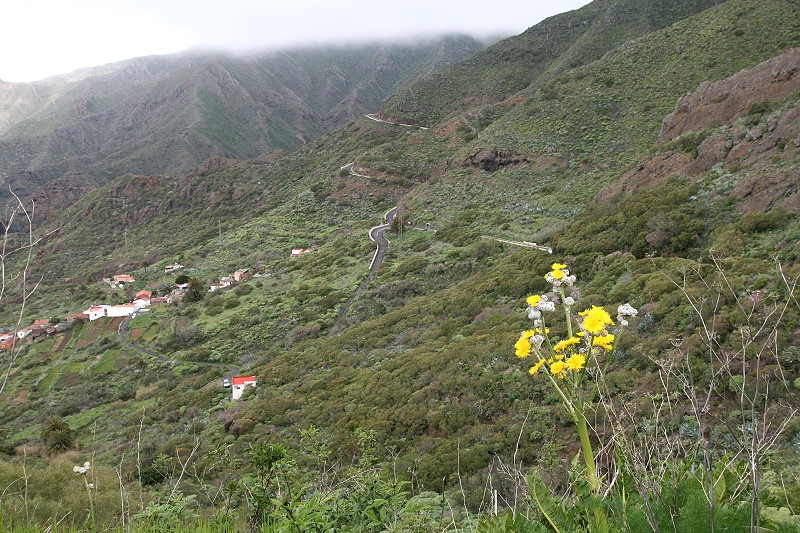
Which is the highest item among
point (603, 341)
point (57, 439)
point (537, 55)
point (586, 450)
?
point (537, 55)

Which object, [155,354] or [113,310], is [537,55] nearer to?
[155,354]

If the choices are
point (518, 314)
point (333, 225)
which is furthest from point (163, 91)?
point (518, 314)

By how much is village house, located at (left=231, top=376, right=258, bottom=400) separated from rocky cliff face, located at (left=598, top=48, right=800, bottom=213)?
20.7m

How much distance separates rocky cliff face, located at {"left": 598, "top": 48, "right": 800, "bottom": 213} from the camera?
14.6m

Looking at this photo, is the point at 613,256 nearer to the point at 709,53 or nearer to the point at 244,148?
the point at 709,53

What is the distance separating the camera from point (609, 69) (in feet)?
140

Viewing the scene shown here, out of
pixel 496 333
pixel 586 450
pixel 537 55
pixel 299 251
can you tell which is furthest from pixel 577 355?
pixel 537 55

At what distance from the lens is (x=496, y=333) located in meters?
14.3

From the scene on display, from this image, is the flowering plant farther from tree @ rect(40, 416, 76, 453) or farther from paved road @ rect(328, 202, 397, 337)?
paved road @ rect(328, 202, 397, 337)

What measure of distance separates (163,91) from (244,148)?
60.1 meters

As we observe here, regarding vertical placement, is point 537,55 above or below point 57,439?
above

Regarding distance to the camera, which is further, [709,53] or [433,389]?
[709,53]

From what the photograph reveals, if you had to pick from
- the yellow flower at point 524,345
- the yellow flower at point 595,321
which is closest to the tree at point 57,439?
the yellow flower at point 524,345

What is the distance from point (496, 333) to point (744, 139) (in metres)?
14.4
